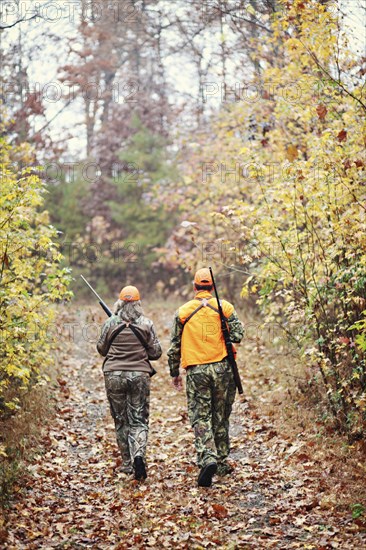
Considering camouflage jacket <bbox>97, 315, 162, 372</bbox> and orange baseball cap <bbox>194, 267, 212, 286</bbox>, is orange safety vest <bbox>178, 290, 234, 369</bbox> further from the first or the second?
camouflage jacket <bbox>97, 315, 162, 372</bbox>

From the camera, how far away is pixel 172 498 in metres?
7.26

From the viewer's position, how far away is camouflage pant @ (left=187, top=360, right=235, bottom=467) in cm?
774

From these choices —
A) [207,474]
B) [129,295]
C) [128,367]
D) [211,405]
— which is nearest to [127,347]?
[128,367]

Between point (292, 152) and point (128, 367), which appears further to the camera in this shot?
point (292, 152)

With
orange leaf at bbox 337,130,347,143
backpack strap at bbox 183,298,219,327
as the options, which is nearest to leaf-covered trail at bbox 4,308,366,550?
backpack strap at bbox 183,298,219,327

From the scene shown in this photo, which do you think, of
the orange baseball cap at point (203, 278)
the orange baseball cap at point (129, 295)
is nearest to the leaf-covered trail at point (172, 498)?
the orange baseball cap at point (129, 295)

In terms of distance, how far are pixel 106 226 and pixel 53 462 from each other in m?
15.2

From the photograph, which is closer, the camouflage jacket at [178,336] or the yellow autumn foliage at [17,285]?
the camouflage jacket at [178,336]

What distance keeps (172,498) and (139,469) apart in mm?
A: 751

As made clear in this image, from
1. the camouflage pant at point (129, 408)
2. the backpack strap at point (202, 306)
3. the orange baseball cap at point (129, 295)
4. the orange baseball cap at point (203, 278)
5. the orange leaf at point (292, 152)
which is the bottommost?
the camouflage pant at point (129, 408)

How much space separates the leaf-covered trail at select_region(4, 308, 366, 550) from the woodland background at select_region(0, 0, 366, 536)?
84 centimetres

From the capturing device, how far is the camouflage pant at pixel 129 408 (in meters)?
8.07

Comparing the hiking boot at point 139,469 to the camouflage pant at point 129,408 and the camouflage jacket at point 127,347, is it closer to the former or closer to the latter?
the camouflage pant at point 129,408

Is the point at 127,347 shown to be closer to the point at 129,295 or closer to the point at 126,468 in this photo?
the point at 129,295
